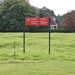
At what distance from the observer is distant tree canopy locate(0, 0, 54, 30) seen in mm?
63266

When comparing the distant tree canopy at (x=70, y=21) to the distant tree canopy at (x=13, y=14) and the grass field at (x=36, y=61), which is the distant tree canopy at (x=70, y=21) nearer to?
the distant tree canopy at (x=13, y=14)

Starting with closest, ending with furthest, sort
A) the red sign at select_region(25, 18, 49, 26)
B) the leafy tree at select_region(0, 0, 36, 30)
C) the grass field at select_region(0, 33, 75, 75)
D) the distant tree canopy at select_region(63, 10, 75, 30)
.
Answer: the grass field at select_region(0, 33, 75, 75) → the red sign at select_region(25, 18, 49, 26) → the leafy tree at select_region(0, 0, 36, 30) → the distant tree canopy at select_region(63, 10, 75, 30)

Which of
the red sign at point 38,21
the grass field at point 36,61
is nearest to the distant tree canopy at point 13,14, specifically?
the grass field at point 36,61

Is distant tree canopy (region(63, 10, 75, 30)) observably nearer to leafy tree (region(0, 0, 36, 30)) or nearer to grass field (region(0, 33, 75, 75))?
leafy tree (region(0, 0, 36, 30))

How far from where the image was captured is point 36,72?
11.7m

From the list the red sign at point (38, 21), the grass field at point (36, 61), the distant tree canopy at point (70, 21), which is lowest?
the grass field at point (36, 61)

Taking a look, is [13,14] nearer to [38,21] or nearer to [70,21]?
[70,21]

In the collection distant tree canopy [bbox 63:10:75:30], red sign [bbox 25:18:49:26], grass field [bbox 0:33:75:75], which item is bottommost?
grass field [bbox 0:33:75:75]

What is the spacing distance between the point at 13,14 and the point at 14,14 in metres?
0.30

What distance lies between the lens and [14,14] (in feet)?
216

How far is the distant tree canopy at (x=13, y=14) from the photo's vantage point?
208 feet

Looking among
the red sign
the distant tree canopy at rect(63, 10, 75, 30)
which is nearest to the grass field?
the red sign

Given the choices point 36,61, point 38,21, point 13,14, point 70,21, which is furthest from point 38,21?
point 70,21

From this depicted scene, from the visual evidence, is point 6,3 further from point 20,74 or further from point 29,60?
point 20,74
